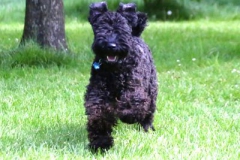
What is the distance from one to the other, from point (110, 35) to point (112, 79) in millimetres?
465

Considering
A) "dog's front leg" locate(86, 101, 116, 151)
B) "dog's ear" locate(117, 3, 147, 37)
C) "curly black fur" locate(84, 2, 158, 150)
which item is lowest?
"dog's front leg" locate(86, 101, 116, 151)

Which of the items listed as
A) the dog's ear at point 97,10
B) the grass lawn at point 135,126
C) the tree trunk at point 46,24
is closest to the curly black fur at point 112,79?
the dog's ear at point 97,10

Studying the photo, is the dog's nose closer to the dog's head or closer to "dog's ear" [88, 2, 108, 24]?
the dog's head

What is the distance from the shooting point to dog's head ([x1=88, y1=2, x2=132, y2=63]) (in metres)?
4.42

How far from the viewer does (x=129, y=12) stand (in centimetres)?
472

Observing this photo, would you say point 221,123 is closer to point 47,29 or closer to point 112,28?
point 112,28

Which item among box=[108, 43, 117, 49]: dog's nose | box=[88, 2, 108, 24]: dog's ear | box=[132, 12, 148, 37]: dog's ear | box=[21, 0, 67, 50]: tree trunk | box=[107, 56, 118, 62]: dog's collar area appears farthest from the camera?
box=[21, 0, 67, 50]: tree trunk

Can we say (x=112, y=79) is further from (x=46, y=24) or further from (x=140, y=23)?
(x=46, y=24)

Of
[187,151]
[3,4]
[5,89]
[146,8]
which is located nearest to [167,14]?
[146,8]

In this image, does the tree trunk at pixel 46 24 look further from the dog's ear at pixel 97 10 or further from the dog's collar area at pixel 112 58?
the dog's collar area at pixel 112 58

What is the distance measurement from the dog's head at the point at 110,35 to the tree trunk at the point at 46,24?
5.93 m

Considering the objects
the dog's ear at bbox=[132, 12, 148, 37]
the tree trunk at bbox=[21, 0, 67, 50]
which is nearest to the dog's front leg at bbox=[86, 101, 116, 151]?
the dog's ear at bbox=[132, 12, 148, 37]

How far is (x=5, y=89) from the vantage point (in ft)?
25.1

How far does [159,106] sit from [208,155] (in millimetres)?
2248
